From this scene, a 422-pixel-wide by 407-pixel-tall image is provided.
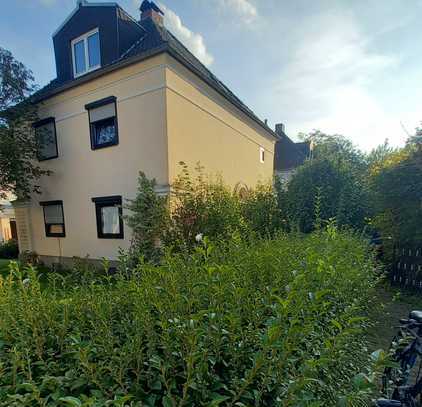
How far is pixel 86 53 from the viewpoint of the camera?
8.66m

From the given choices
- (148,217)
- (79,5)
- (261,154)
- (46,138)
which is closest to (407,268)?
(148,217)

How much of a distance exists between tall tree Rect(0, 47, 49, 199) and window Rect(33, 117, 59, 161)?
21 centimetres

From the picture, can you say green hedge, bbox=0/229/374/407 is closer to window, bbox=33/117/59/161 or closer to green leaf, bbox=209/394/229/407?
green leaf, bbox=209/394/229/407

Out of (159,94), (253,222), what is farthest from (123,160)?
(253,222)

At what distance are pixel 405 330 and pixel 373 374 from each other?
3.55 ft

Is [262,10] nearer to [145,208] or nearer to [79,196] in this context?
[145,208]

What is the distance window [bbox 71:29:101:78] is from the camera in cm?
843

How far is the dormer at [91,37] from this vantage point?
793 centimetres

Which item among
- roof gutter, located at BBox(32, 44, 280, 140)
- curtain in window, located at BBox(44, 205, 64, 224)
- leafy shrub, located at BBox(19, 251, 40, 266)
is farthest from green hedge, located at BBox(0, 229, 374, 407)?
leafy shrub, located at BBox(19, 251, 40, 266)

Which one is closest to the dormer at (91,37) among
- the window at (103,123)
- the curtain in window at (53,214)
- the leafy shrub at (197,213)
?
the window at (103,123)

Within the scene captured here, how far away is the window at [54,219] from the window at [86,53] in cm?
539

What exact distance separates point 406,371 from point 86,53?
11522 millimetres

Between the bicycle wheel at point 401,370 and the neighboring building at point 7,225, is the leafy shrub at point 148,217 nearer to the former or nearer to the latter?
the bicycle wheel at point 401,370

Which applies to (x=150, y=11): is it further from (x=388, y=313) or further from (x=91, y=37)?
(x=388, y=313)
